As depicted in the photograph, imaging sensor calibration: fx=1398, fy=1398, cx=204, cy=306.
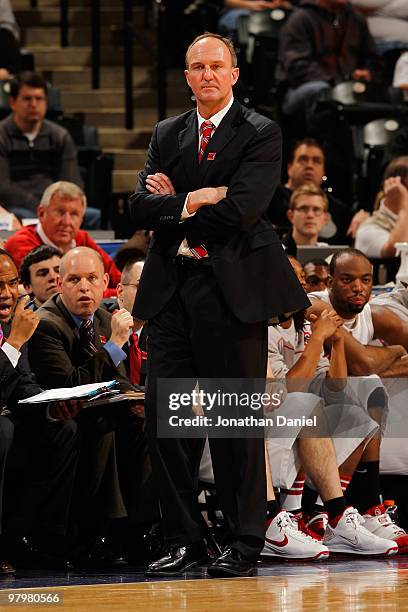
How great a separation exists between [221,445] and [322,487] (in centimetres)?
92

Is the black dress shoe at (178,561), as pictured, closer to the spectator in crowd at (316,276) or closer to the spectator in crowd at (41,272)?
the spectator in crowd at (41,272)

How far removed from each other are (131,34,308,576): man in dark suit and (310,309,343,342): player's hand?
37.8 inches

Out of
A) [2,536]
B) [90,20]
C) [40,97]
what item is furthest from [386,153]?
[2,536]

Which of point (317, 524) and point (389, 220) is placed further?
point (389, 220)

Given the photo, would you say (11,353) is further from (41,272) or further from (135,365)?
(41,272)

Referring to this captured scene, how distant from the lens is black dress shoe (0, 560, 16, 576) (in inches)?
180

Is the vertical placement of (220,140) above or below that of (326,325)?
above

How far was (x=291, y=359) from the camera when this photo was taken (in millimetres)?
5559

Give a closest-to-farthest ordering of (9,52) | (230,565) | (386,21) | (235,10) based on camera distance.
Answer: (230,565), (9,52), (235,10), (386,21)

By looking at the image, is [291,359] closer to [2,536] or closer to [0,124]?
[2,536]

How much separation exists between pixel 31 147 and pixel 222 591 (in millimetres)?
4843

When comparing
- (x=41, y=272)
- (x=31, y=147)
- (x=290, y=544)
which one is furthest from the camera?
(x=31, y=147)

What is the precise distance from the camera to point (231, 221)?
4285mm

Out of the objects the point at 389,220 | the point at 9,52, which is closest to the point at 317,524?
the point at 389,220
